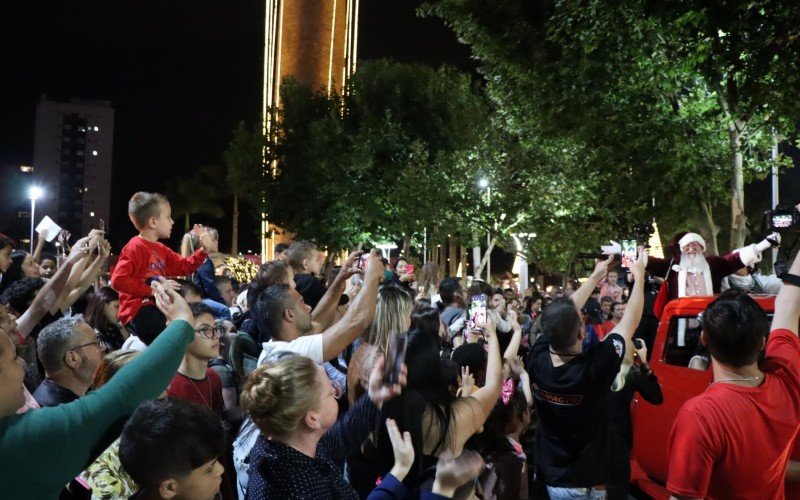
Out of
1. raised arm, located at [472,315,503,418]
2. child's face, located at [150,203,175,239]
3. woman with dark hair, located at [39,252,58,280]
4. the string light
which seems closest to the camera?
raised arm, located at [472,315,503,418]

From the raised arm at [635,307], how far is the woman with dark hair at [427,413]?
4.99 ft

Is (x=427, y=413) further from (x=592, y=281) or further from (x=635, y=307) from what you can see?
(x=592, y=281)

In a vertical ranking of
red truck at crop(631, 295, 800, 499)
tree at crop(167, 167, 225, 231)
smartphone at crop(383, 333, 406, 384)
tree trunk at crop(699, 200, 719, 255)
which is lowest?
red truck at crop(631, 295, 800, 499)

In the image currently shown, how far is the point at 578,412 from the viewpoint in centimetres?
468

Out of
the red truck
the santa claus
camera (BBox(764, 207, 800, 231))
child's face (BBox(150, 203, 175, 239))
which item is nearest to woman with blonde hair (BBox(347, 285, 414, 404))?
child's face (BBox(150, 203, 175, 239))

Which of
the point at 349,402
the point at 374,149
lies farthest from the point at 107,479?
the point at 374,149

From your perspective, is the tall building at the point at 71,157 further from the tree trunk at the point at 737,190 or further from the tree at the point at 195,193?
the tree trunk at the point at 737,190

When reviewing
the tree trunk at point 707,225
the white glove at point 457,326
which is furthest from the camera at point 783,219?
the tree trunk at point 707,225

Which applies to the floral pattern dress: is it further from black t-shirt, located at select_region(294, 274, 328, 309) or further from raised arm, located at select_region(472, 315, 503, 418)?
black t-shirt, located at select_region(294, 274, 328, 309)

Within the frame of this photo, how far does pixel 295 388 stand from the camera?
3.03 metres

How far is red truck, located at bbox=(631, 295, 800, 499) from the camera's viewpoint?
6.43 meters

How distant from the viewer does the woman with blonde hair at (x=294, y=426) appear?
2.90 m

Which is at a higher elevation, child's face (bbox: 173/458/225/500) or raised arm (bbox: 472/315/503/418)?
raised arm (bbox: 472/315/503/418)

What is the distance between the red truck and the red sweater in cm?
415
